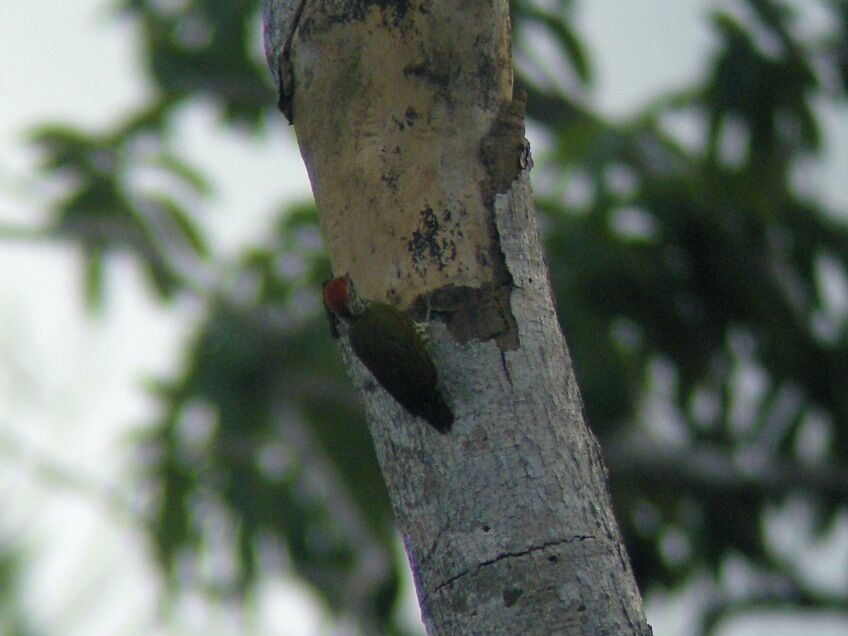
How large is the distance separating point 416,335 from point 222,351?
4406 millimetres

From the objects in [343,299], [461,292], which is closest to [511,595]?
[461,292]

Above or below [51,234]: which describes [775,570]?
below

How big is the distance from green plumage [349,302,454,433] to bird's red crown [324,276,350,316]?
0.13 feet

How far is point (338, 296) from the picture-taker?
253 centimetres

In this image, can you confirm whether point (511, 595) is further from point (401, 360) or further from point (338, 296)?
point (338, 296)

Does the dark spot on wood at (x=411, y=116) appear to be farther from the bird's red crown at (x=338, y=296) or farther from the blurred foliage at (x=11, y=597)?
the blurred foliage at (x=11, y=597)

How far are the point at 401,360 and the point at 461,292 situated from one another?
22 cm

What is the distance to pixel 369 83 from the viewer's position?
94.5 inches

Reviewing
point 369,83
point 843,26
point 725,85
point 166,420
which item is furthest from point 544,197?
point 369,83

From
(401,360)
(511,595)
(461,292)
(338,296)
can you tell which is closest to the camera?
(511,595)

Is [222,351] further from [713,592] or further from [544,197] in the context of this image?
[713,592]

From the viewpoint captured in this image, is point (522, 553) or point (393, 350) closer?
point (522, 553)

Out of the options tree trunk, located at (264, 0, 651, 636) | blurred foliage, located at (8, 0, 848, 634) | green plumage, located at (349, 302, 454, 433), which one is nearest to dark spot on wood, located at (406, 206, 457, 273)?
tree trunk, located at (264, 0, 651, 636)

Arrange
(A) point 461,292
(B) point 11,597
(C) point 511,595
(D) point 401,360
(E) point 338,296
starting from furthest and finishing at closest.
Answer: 1. (B) point 11,597
2. (E) point 338,296
3. (A) point 461,292
4. (D) point 401,360
5. (C) point 511,595
